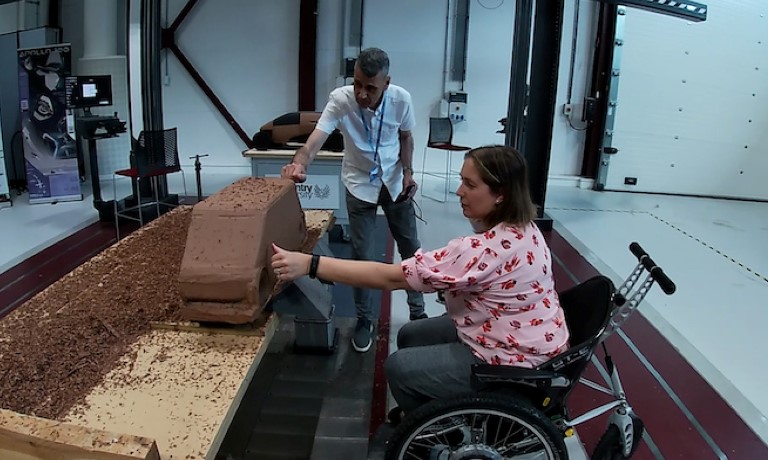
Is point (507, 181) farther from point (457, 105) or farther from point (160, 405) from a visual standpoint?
point (457, 105)

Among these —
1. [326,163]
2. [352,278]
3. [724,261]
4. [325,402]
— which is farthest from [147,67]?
[724,261]

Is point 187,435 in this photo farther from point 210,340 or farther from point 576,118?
point 576,118

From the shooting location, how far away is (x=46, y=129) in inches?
207

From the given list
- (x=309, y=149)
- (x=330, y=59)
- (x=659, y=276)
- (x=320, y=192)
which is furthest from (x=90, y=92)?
(x=659, y=276)

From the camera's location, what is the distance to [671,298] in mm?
3406

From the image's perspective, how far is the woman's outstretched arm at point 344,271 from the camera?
150cm

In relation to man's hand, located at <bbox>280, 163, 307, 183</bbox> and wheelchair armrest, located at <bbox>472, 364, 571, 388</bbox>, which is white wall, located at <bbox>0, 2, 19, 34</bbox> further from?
wheelchair armrest, located at <bbox>472, 364, 571, 388</bbox>

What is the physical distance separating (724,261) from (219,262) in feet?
13.2

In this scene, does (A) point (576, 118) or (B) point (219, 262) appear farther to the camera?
(A) point (576, 118)

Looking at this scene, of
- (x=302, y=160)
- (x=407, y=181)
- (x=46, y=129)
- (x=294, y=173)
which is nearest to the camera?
(x=294, y=173)

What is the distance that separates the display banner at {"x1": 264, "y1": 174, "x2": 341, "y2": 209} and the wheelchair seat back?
120 inches

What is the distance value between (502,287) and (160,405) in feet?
2.98

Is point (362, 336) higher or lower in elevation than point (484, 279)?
lower

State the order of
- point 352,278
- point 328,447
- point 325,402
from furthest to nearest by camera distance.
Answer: point 325,402 → point 328,447 → point 352,278
